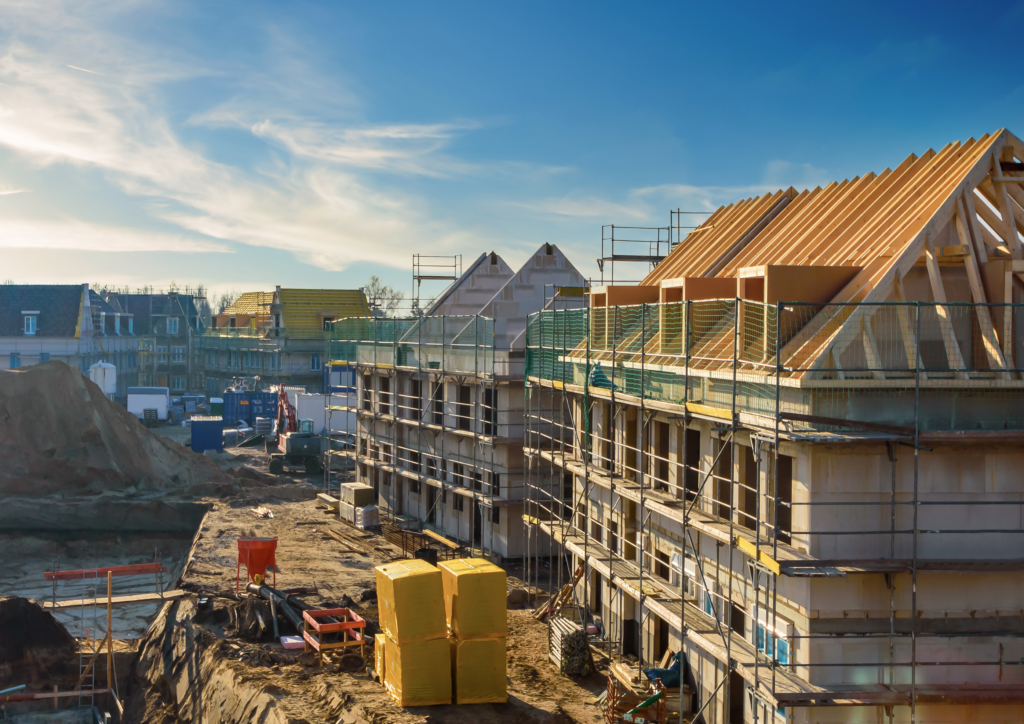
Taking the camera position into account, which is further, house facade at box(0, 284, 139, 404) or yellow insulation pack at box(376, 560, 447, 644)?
house facade at box(0, 284, 139, 404)

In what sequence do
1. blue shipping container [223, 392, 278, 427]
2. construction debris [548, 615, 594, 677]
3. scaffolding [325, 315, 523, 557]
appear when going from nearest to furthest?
1. construction debris [548, 615, 594, 677]
2. scaffolding [325, 315, 523, 557]
3. blue shipping container [223, 392, 278, 427]

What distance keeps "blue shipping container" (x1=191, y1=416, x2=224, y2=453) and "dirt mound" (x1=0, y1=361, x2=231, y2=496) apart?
520 cm

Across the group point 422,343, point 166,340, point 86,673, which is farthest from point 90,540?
point 166,340

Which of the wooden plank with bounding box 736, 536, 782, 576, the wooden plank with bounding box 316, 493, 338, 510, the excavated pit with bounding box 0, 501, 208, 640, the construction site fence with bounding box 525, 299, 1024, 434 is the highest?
the construction site fence with bounding box 525, 299, 1024, 434

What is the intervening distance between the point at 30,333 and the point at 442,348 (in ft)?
141

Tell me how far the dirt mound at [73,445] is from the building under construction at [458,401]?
1099 cm

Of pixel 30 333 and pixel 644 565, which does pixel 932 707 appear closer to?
pixel 644 565

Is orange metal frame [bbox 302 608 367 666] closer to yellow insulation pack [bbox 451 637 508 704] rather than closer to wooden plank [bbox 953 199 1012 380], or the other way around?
yellow insulation pack [bbox 451 637 508 704]

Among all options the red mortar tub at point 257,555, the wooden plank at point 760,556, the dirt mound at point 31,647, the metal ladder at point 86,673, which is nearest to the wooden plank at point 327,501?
the red mortar tub at point 257,555

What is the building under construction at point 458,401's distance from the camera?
2600cm

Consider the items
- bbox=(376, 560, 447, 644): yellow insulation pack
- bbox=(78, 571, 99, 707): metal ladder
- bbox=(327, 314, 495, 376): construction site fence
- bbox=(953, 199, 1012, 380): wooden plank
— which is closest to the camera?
bbox=(953, 199, 1012, 380): wooden plank

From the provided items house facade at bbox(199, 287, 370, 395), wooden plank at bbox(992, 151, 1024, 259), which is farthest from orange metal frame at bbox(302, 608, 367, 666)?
house facade at bbox(199, 287, 370, 395)

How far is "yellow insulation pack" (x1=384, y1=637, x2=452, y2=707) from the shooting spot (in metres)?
15.3

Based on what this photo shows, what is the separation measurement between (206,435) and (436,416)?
2311cm
